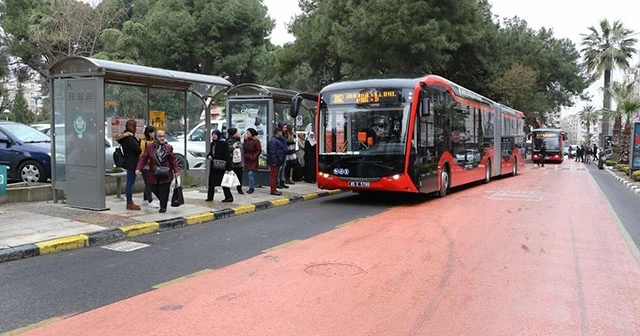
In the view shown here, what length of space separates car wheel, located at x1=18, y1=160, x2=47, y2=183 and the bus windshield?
6.93 meters

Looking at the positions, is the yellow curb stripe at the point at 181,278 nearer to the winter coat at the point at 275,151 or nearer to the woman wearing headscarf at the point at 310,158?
the winter coat at the point at 275,151

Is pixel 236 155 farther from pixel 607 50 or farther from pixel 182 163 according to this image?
pixel 607 50

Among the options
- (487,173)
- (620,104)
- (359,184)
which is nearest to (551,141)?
(620,104)

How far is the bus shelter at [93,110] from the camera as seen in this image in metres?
10.1

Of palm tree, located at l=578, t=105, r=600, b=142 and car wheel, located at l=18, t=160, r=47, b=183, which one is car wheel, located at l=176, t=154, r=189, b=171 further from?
palm tree, located at l=578, t=105, r=600, b=142

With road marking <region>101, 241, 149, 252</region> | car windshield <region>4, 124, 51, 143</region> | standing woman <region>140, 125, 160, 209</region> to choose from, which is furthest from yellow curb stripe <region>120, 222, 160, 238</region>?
car windshield <region>4, 124, 51, 143</region>

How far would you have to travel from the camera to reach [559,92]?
2034 inches

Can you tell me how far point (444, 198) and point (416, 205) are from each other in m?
1.88

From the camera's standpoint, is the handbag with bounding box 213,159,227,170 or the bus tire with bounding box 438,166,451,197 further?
the bus tire with bounding box 438,166,451,197

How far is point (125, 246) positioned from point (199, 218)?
229 centimetres

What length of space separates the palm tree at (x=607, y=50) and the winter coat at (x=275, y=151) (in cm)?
4084

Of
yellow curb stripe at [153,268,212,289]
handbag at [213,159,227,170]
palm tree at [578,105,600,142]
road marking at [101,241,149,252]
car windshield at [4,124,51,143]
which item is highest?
palm tree at [578,105,600,142]

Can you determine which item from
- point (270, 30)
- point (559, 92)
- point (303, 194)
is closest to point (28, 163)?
point (303, 194)

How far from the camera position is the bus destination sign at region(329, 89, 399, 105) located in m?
12.6
